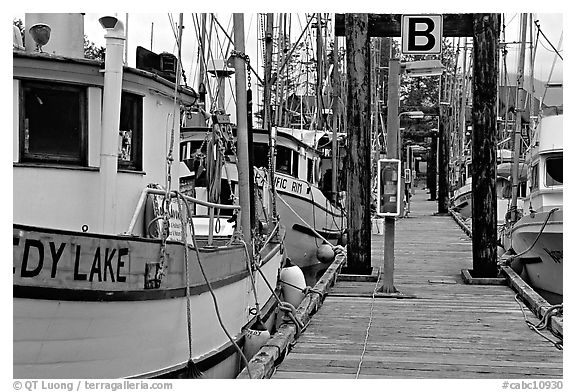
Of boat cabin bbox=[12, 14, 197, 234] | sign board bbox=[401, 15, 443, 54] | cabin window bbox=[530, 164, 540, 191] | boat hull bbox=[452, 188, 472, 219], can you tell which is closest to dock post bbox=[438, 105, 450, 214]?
boat hull bbox=[452, 188, 472, 219]

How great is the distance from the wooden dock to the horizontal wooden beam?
3.39m

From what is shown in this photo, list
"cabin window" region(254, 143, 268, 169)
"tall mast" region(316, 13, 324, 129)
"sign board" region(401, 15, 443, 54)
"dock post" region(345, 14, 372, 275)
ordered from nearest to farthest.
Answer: "sign board" region(401, 15, 443, 54) < "dock post" region(345, 14, 372, 275) < "cabin window" region(254, 143, 268, 169) < "tall mast" region(316, 13, 324, 129)

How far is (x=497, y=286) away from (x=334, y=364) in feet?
14.8

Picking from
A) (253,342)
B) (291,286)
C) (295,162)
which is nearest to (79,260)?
(253,342)

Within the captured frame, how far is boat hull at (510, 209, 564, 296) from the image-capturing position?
37.1ft

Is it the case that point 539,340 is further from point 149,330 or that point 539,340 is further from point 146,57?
point 146,57

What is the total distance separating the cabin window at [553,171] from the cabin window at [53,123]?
840 cm

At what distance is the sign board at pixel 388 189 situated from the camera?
9289mm

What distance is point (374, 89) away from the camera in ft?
91.8

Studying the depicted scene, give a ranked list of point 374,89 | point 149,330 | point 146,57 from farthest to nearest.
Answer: point 374,89
point 146,57
point 149,330

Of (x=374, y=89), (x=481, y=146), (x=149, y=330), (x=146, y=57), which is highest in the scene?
(x=374, y=89)

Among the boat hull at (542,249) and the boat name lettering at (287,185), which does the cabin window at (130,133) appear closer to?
the boat hull at (542,249)

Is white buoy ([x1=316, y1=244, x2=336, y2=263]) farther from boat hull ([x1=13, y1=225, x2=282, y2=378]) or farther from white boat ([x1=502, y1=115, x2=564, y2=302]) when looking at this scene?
boat hull ([x1=13, y1=225, x2=282, y2=378])
